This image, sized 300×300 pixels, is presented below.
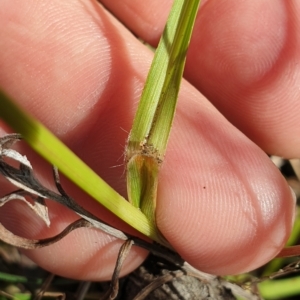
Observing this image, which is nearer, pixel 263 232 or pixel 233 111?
pixel 263 232

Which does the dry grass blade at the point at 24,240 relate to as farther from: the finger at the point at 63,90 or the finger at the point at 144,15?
the finger at the point at 144,15

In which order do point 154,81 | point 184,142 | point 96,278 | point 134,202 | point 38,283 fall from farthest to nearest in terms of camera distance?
point 38,283, point 96,278, point 184,142, point 134,202, point 154,81

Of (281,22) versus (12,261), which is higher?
(281,22)

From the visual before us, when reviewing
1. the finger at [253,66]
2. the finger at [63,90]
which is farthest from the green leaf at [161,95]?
the finger at [253,66]

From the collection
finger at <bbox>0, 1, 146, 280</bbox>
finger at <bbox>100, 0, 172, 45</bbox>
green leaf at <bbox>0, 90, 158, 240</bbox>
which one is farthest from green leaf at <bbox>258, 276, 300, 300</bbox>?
finger at <bbox>100, 0, 172, 45</bbox>

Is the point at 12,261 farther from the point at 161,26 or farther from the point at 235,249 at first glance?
the point at 161,26

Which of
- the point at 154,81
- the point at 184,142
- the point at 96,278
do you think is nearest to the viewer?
the point at 154,81

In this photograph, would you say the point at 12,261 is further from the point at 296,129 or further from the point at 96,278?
the point at 296,129

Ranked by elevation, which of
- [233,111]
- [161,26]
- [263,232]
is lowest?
[263,232]

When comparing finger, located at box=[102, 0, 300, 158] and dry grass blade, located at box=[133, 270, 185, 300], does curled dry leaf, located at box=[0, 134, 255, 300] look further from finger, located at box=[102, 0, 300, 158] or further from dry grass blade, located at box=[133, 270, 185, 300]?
finger, located at box=[102, 0, 300, 158]

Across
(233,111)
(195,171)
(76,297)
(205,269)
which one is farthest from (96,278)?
(233,111)
